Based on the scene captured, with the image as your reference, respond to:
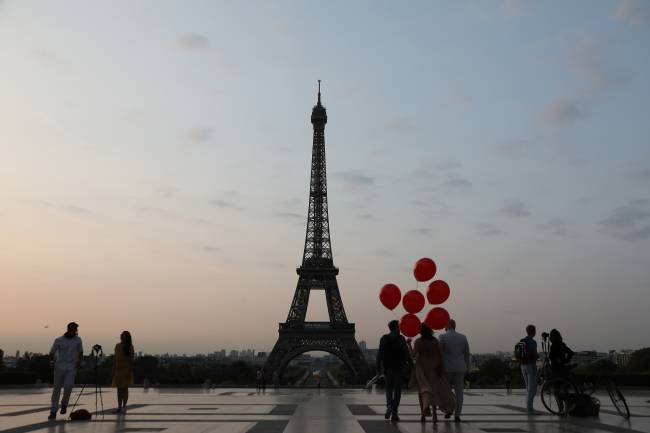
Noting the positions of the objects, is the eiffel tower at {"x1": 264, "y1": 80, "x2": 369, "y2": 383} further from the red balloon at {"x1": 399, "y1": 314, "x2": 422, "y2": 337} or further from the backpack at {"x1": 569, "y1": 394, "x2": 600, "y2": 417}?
the backpack at {"x1": 569, "y1": 394, "x2": 600, "y2": 417}

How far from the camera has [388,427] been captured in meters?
10.8

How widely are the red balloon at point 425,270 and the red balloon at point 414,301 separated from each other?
62 centimetres

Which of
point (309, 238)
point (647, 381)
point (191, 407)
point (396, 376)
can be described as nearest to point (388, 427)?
point (396, 376)

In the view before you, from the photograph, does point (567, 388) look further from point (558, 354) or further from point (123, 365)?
point (123, 365)

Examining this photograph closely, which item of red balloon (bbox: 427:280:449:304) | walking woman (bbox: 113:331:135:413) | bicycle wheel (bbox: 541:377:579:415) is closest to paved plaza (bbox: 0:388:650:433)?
bicycle wheel (bbox: 541:377:579:415)

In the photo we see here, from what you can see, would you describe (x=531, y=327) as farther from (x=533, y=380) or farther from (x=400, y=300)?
(x=400, y=300)

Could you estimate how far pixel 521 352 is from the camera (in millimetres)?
13688

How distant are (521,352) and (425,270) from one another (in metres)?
5.52

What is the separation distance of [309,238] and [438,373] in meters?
66.9

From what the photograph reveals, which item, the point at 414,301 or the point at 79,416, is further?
the point at 414,301

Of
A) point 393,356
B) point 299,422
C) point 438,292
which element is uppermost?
point 438,292

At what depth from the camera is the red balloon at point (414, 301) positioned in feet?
63.8

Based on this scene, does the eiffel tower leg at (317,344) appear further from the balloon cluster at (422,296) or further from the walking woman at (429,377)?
the walking woman at (429,377)

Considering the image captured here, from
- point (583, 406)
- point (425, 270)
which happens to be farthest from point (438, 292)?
point (583, 406)
